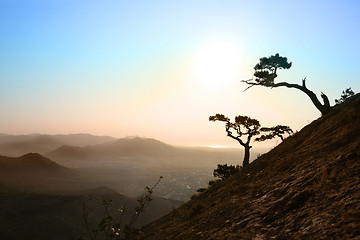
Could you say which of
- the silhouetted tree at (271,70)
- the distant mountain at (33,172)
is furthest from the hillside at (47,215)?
the silhouetted tree at (271,70)

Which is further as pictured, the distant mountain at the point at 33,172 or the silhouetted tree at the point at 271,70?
the distant mountain at the point at 33,172

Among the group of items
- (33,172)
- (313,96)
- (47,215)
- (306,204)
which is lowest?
(47,215)

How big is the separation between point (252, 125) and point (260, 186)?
751 inches

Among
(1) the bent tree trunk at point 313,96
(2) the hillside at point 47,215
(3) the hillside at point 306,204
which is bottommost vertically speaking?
(2) the hillside at point 47,215

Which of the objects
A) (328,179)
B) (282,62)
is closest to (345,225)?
(328,179)

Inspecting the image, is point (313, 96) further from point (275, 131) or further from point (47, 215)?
point (47, 215)

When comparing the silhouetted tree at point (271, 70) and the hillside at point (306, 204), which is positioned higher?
the silhouetted tree at point (271, 70)

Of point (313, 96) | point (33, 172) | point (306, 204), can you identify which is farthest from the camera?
point (33, 172)

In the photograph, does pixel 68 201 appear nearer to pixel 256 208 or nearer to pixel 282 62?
pixel 282 62

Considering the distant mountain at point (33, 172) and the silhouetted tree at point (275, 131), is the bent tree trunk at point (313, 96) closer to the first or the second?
the silhouetted tree at point (275, 131)

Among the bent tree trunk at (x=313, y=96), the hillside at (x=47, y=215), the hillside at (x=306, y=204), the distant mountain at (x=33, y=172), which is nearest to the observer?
the hillside at (x=306, y=204)

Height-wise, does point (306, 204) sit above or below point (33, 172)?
below

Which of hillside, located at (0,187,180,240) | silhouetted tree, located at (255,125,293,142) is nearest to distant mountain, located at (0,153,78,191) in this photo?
hillside, located at (0,187,180,240)

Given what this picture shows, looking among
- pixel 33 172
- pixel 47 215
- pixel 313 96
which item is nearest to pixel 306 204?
pixel 313 96
